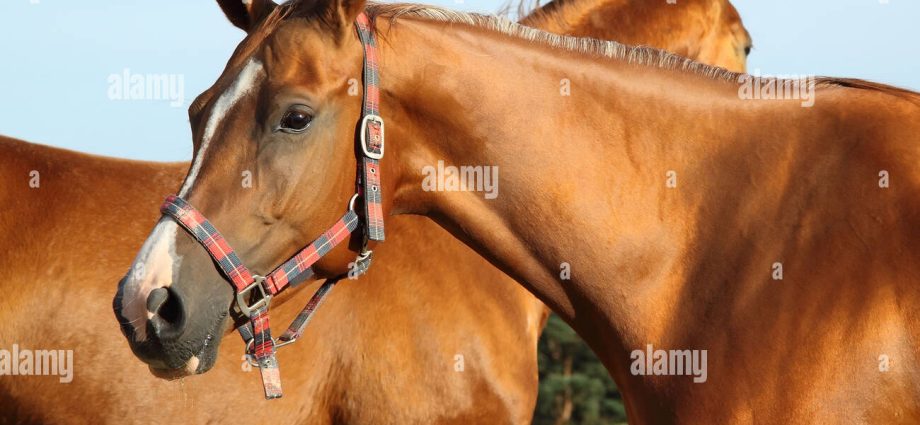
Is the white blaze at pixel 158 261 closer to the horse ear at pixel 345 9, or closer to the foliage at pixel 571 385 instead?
the horse ear at pixel 345 9

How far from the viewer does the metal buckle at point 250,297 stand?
275cm

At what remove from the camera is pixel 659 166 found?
117 inches

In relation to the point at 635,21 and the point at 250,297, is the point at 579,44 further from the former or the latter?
the point at 635,21

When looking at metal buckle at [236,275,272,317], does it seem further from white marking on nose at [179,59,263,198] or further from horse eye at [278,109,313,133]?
horse eye at [278,109,313,133]

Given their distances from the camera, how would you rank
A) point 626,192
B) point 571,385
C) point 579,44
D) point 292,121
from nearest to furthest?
point 292,121 < point 626,192 < point 579,44 < point 571,385

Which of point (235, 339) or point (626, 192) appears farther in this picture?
point (235, 339)

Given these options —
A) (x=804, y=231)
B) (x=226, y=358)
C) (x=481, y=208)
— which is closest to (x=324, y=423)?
(x=226, y=358)

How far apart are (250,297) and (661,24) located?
3.22m

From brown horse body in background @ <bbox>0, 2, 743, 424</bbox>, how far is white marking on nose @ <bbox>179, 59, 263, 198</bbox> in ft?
4.99

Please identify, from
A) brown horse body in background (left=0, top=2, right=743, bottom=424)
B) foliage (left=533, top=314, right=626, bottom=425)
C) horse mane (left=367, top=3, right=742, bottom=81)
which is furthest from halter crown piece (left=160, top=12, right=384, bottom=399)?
foliage (left=533, top=314, right=626, bottom=425)
